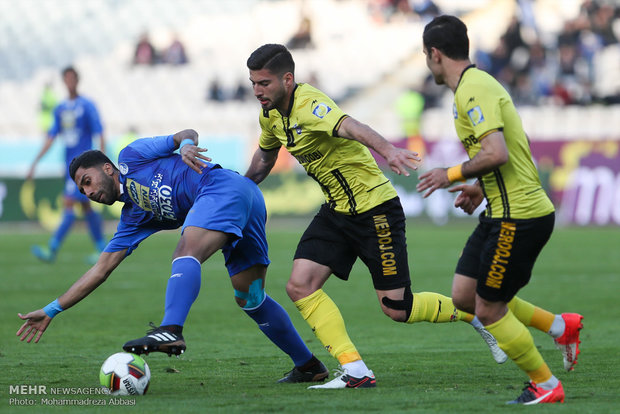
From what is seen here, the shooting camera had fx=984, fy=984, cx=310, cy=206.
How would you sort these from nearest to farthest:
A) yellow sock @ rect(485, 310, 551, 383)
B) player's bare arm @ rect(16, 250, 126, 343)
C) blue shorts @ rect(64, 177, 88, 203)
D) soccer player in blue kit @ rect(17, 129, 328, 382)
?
yellow sock @ rect(485, 310, 551, 383) → soccer player in blue kit @ rect(17, 129, 328, 382) → player's bare arm @ rect(16, 250, 126, 343) → blue shorts @ rect(64, 177, 88, 203)

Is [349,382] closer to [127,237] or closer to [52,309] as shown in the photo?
[127,237]

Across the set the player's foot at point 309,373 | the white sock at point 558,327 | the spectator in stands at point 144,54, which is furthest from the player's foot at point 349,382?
the spectator in stands at point 144,54

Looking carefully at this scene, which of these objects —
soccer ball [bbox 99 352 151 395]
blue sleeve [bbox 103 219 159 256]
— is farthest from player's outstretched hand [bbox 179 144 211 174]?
soccer ball [bbox 99 352 151 395]

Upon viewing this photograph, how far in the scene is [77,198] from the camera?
13969 mm

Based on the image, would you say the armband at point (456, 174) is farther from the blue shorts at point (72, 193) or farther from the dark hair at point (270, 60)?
the blue shorts at point (72, 193)

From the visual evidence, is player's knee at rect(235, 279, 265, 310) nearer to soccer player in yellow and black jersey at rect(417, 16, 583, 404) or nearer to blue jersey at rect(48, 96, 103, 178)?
soccer player in yellow and black jersey at rect(417, 16, 583, 404)

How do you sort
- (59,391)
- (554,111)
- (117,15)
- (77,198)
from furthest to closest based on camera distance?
(117,15), (554,111), (77,198), (59,391)

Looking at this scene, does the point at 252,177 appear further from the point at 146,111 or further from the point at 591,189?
the point at 146,111

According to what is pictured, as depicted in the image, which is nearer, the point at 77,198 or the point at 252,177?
the point at 252,177

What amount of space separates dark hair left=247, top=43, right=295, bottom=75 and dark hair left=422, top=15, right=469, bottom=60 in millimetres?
1021

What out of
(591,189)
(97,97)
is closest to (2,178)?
(97,97)

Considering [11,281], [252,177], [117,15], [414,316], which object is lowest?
[11,281]

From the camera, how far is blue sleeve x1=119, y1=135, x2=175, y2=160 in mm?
5840

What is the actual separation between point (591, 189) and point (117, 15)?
57.2 feet
